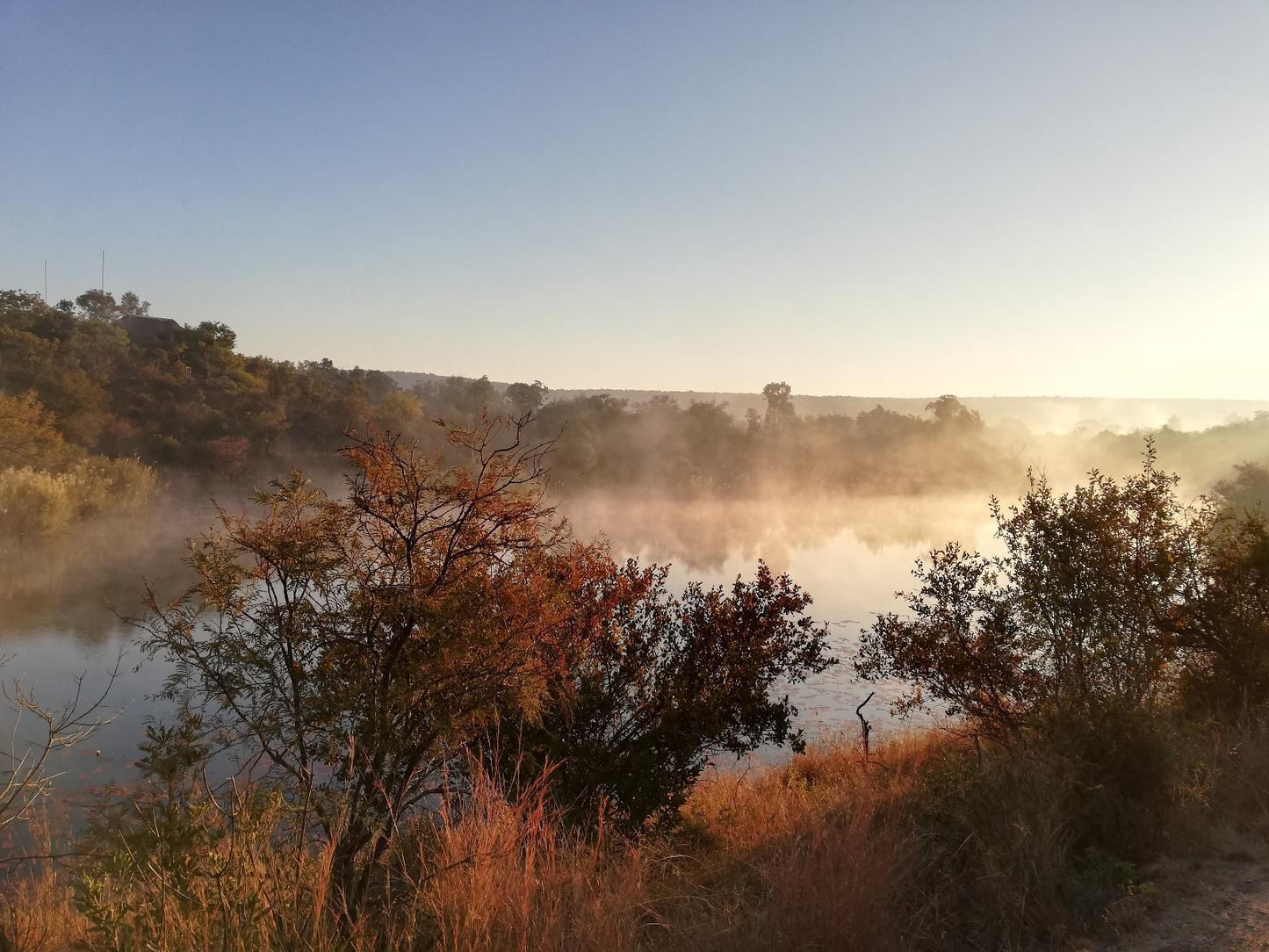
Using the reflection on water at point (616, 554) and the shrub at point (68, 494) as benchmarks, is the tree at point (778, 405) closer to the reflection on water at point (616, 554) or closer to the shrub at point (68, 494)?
the reflection on water at point (616, 554)

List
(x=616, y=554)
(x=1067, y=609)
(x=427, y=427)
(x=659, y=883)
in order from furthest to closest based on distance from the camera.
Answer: (x=427, y=427)
(x=616, y=554)
(x=1067, y=609)
(x=659, y=883)

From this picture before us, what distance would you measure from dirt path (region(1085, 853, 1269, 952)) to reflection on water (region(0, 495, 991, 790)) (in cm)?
402

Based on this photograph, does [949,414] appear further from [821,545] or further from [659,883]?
[659,883]

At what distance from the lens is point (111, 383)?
38.4m

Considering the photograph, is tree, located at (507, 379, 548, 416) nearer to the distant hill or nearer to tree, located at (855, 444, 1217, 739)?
tree, located at (855, 444, 1217, 739)

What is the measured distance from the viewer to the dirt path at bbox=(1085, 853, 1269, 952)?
3.71 m

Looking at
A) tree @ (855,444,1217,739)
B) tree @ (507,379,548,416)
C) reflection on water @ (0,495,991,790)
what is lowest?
reflection on water @ (0,495,991,790)

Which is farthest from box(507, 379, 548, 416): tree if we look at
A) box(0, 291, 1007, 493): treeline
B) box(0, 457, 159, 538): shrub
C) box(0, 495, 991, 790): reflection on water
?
box(0, 457, 159, 538): shrub

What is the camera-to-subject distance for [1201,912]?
3990mm

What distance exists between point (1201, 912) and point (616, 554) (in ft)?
61.8

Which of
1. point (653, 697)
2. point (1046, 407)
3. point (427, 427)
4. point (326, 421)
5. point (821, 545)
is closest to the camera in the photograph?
point (653, 697)

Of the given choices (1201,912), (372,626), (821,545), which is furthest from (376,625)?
(821,545)

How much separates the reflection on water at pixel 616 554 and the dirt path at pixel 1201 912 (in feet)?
13.2

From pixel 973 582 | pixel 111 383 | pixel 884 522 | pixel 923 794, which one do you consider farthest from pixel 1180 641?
pixel 111 383
